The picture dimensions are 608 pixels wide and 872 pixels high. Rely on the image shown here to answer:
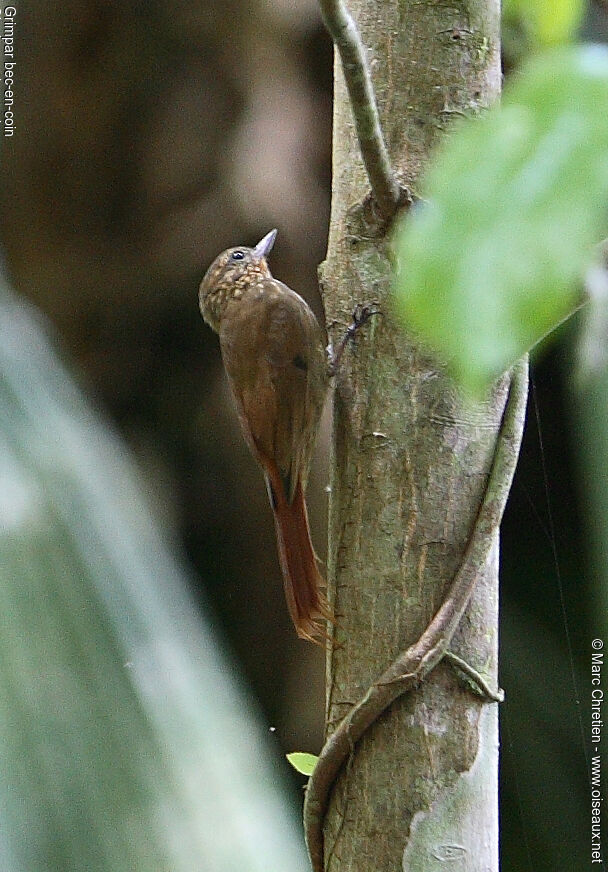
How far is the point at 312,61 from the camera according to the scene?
8.80ft

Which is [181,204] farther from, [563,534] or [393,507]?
[393,507]

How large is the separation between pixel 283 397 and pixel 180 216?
1556 millimetres

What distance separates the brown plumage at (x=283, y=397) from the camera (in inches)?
41.6

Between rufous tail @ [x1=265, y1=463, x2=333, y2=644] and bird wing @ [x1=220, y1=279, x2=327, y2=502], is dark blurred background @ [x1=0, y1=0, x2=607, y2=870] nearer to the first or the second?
bird wing @ [x1=220, y1=279, x2=327, y2=502]

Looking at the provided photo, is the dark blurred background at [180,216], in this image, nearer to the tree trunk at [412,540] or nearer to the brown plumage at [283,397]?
the brown plumage at [283,397]

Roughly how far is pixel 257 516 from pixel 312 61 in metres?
1.25

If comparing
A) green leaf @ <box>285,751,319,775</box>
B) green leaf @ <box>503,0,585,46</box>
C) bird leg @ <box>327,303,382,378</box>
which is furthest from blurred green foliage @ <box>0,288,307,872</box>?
green leaf @ <box>503,0,585,46</box>

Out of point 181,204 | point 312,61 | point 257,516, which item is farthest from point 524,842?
point 312,61

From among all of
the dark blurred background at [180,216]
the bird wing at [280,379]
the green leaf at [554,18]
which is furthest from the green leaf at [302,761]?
the dark blurred background at [180,216]

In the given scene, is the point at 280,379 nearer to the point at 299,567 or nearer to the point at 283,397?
the point at 283,397

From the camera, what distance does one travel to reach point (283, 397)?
122 cm

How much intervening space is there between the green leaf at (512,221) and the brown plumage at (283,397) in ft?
2.60

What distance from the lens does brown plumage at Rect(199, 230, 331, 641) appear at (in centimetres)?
106

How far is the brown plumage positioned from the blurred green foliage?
0.70ft
